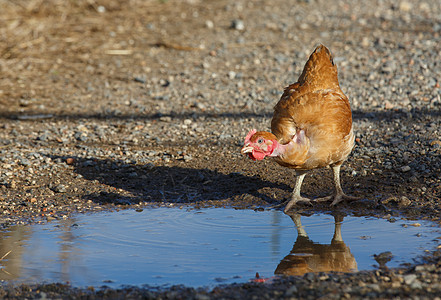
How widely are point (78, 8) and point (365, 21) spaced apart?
21.3 ft

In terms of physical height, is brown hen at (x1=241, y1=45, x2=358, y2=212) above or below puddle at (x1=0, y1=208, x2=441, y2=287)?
above

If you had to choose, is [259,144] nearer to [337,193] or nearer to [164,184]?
[337,193]

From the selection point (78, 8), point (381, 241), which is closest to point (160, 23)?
point (78, 8)

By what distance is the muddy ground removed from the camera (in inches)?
232

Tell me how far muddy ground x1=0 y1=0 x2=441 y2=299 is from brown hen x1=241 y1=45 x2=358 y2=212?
63cm

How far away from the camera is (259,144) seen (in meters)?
5.05

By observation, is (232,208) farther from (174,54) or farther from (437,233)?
(174,54)

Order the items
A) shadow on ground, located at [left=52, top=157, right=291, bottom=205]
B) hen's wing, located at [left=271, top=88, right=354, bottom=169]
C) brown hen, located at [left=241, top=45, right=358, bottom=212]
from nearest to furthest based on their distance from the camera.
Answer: brown hen, located at [left=241, top=45, right=358, bottom=212] < hen's wing, located at [left=271, top=88, right=354, bottom=169] < shadow on ground, located at [left=52, top=157, right=291, bottom=205]

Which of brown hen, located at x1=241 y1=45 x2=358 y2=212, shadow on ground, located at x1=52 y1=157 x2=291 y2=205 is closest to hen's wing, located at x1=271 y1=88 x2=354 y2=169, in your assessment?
brown hen, located at x1=241 y1=45 x2=358 y2=212

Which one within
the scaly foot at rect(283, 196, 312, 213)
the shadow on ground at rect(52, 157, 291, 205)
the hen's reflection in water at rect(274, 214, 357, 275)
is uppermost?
the shadow on ground at rect(52, 157, 291, 205)

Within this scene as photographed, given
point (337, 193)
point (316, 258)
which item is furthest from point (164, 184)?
point (316, 258)

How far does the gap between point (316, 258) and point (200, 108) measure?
14.6 feet

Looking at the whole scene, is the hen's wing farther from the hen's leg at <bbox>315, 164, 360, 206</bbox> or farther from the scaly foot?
the scaly foot

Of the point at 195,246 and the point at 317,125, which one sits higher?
the point at 317,125
